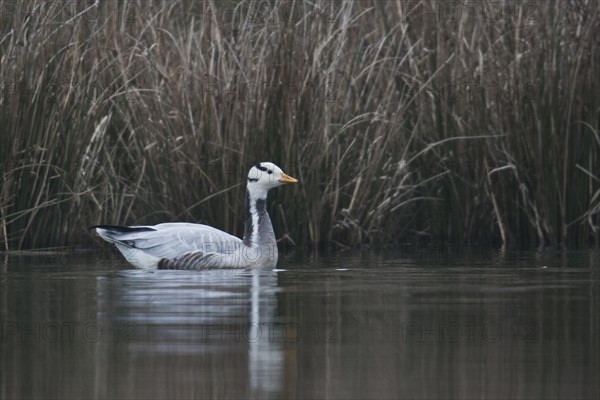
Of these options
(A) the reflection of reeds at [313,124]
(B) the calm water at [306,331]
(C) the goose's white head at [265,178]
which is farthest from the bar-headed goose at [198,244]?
(A) the reflection of reeds at [313,124]

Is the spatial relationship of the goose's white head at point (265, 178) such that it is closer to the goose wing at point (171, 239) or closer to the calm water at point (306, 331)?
the goose wing at point (171, 239)

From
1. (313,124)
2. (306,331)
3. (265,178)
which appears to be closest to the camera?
(306,331)

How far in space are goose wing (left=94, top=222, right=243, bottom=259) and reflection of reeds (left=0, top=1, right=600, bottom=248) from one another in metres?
1.23

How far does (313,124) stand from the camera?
1470cm

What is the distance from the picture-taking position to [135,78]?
15.3m

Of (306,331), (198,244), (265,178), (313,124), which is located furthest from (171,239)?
(306,331)

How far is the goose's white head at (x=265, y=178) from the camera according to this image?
531 inches

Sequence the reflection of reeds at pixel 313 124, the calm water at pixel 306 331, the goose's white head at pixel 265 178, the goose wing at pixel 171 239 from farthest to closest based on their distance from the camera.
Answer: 1. the reflection of reeds at pixel 313 124
2. the goose's white head at pixel 265 178
3. the goose wing at pixel 171 239
4. the calm water at pixel 306 331

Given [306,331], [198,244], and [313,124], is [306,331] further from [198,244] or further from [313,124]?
[313,124]

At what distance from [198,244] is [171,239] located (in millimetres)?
233

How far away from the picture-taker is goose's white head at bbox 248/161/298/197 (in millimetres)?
13500

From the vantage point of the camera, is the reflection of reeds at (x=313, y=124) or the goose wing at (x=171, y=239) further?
the reflection of reeds at (x=313, y=124)

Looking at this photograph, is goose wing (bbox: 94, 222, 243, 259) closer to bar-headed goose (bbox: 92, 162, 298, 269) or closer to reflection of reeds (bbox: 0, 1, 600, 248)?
bar-headed goose (bbox: 92, 162, 298, 269)

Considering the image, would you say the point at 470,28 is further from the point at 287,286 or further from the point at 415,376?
the point at 415,376
